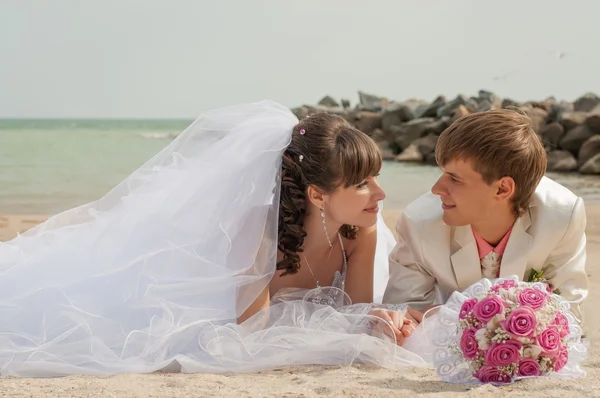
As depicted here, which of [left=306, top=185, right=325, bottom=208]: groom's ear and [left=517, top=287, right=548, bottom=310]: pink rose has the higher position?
[left=306, top=185, right=325, bottom=208]: groom's ear

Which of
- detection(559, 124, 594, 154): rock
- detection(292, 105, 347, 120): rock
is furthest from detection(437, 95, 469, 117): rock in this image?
detection(292, 105, 347, 120): rock

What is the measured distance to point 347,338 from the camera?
3.85 m

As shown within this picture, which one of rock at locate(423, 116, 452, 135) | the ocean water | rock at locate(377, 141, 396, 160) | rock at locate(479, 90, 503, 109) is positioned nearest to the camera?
the ocean water

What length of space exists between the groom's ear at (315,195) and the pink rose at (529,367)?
1.51 m

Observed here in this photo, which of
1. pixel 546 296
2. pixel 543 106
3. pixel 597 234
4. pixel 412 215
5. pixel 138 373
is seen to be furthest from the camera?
pixel 543 106

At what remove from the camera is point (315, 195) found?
14.2ft

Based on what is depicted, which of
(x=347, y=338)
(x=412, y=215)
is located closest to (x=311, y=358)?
(x=347, y=338)

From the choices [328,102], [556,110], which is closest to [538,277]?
[556,110]

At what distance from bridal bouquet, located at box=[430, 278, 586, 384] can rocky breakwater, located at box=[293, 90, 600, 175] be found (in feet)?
45.0

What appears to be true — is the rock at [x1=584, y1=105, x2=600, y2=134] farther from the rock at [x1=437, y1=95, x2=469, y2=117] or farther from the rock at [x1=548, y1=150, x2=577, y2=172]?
the rock at [x1=437, y1=95, x2=469, y2=117]

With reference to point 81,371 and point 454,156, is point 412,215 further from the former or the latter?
point 81,371

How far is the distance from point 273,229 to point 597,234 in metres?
5.52

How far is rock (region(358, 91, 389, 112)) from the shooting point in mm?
27806

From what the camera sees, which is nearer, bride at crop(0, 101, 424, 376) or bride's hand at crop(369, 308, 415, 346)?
bride at crop(0, 101, 424, 376)
